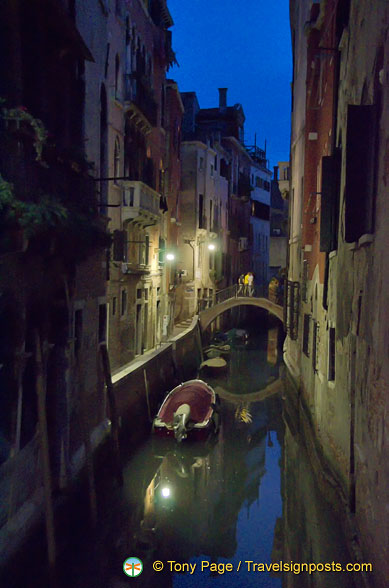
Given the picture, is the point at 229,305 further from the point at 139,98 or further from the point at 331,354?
the point at 331,354

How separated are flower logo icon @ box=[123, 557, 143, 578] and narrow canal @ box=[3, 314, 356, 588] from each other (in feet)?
0.30

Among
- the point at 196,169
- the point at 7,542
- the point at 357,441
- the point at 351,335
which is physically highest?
the point at 196,169

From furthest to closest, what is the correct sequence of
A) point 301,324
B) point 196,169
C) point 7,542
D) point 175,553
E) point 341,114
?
point 196,169
point 301,324
point 341,114
point 175,553
point 7,542

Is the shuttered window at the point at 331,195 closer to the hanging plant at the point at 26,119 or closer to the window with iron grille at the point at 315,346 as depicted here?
the window with iron grille at the point at 315,346

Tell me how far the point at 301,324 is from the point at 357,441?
1042cm

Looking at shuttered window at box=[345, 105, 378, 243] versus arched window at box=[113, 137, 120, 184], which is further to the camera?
arched window at box=[113, 137, 120, 184]

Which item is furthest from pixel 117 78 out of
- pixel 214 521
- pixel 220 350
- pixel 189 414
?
pixel 220 350

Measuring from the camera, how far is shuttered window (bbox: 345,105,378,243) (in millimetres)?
7352

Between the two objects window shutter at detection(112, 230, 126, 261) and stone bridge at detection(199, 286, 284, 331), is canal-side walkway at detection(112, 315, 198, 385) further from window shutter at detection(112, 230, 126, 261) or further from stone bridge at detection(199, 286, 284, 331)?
window shutter at detection(112, 230, 126, 261)

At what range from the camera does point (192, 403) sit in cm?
1575

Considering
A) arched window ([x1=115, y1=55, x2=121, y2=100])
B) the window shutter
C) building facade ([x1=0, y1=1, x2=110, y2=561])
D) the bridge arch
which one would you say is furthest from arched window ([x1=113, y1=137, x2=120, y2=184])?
the bridge arch

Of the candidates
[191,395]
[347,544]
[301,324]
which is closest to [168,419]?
[191,395]

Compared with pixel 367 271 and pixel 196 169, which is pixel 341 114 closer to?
pixel 367 271

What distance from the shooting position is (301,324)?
18219mm
